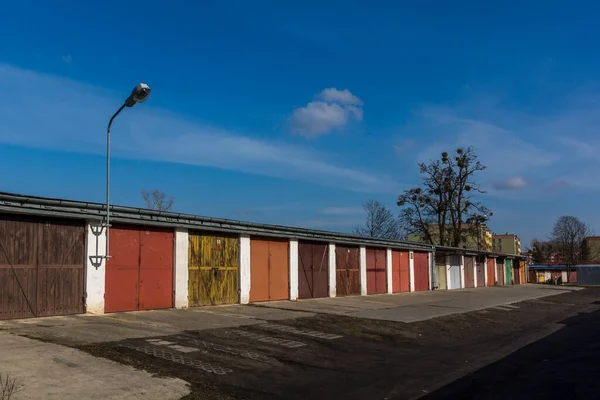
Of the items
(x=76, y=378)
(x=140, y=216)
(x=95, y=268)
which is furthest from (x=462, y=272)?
(x=76, y=378)

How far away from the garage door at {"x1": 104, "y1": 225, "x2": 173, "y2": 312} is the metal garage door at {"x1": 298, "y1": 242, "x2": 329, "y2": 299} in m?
7.77

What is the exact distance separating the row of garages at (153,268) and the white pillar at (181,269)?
3cm

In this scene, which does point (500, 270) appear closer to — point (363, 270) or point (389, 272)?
point (389, 272)

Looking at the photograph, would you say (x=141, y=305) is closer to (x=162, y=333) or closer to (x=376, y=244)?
(x=162, y=333)

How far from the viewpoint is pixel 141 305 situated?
55.0 ft

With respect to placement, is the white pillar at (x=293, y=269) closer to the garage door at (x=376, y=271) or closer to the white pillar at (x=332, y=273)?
the white pillar at (x=332, y=273)

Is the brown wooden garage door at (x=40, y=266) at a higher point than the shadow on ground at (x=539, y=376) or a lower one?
higher

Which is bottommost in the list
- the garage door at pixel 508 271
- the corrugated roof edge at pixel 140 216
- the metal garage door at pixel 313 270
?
the garage door at pixel 508 271

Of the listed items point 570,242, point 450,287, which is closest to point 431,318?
point 450,287

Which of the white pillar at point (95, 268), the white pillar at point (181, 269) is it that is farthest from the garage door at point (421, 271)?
the white pillar at point (95, 268)

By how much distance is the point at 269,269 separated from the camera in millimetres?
22125

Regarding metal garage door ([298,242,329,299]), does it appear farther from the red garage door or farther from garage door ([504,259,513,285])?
garage door ([504,259,513,285])

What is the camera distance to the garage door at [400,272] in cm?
3272

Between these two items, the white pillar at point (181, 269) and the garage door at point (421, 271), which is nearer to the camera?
the white pillar at point (181, 269)
